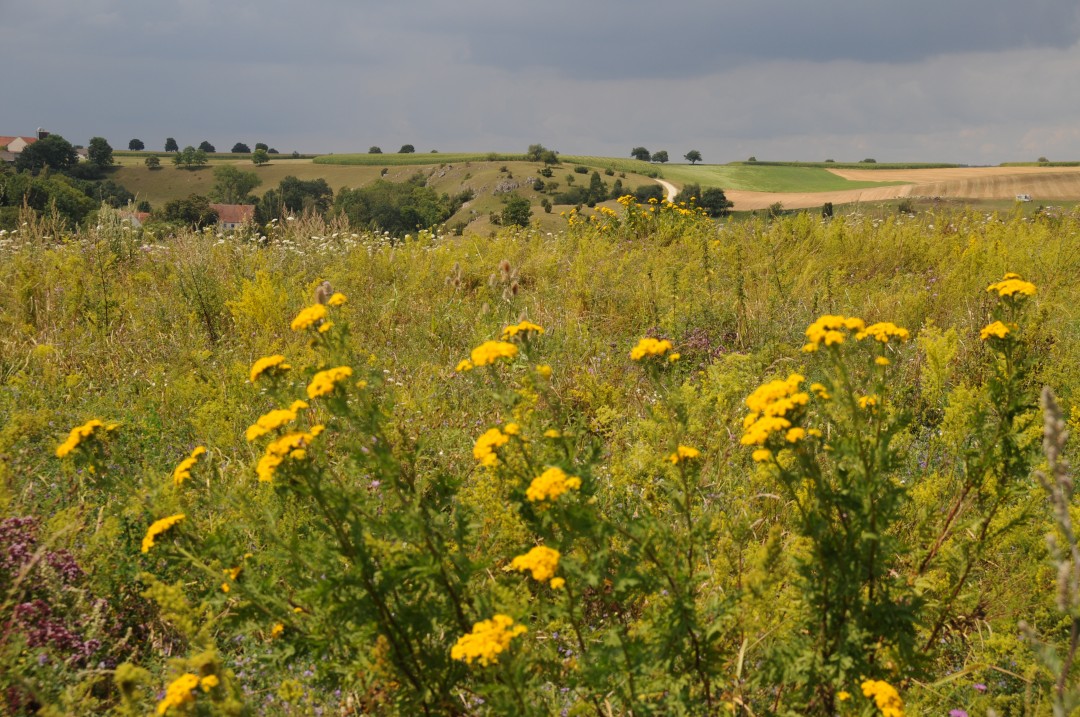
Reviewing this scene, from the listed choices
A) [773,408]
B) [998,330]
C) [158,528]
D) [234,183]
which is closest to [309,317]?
[158,528]

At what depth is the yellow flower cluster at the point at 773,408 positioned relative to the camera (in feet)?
5.62

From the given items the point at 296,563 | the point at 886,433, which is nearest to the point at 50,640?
the point at 296,563

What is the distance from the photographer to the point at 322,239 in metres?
9.02

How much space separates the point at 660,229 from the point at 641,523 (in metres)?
8.54

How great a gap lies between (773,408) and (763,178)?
58540 millimetres

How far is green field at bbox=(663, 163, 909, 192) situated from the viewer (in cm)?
4839

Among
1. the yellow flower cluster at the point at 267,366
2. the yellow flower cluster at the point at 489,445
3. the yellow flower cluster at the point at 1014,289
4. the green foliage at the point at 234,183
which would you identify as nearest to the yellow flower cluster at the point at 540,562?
the yellow flower cluster at the point at 489,445

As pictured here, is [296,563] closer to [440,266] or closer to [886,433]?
[886,433]

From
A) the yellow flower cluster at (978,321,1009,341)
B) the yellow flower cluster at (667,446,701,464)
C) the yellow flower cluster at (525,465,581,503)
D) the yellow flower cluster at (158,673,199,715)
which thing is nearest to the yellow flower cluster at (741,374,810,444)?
the yellow flower cluster at (667,446,701,464)

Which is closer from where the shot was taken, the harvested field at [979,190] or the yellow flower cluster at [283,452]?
the yellow flower cluster at [283,452]

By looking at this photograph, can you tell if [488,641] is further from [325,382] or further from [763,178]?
[763,178]

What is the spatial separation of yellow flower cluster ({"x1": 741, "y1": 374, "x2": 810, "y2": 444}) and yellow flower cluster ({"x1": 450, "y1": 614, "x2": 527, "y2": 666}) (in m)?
0.78

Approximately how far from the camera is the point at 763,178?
5472 cm

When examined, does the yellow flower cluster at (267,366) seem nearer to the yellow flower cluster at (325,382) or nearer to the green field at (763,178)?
the yellow flower cluster at (325,382)
